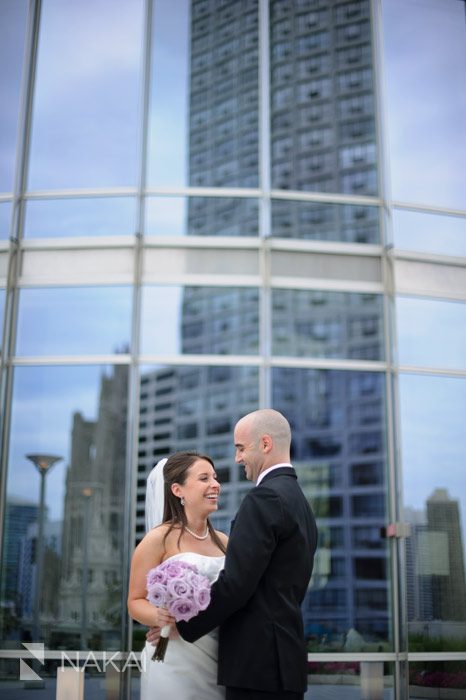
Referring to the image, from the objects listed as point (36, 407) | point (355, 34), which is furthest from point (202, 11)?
point (36, 407)

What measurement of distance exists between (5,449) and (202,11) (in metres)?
5.48

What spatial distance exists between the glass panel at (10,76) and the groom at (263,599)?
22.4ft

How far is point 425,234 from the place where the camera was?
923 centimetres

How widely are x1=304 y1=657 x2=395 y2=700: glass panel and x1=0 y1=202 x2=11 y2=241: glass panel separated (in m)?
5.39

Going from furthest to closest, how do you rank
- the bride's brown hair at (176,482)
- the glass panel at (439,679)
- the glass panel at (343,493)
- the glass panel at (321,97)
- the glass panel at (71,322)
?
the glass panel at (321,97) → the glass panel at (71,322) → the glass panel at (343,493) → the glass panel at (439,679) → the bride's brown hair at (176,482)

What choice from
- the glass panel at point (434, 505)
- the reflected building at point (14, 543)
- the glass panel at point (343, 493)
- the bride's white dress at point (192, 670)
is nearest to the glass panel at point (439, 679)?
the glass panel at point (434, 505)

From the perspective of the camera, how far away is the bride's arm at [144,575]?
322 centimetres

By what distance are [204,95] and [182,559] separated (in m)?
7.66

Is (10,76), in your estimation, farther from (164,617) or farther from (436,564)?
(164,617)

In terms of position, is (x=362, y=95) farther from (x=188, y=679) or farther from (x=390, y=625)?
(x=188, y=679)

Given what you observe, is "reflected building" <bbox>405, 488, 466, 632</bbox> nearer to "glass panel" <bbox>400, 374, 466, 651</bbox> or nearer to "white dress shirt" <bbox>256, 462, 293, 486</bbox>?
"glass panel" <bbox>400, 374, 466, 651</bbox>

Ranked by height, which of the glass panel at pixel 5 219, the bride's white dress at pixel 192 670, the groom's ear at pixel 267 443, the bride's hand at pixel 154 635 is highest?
the glass panel at pixel 5 219

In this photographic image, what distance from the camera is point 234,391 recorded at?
9.19 metres

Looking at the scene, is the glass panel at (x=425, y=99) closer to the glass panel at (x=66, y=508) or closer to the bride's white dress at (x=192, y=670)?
the glass panel at (x=66, y=508)
